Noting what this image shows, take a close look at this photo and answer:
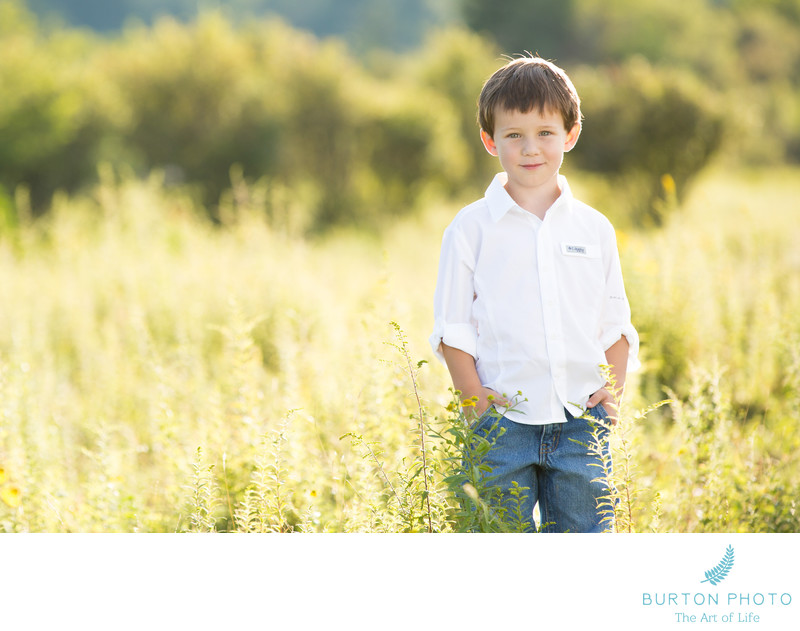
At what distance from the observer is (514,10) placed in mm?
45594

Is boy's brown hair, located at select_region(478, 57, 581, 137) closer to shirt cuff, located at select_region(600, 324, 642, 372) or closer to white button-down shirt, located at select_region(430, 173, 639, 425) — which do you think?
white button-down shirt, located at select_region(430, 173, 639, 425)

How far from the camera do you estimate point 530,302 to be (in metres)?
2.15

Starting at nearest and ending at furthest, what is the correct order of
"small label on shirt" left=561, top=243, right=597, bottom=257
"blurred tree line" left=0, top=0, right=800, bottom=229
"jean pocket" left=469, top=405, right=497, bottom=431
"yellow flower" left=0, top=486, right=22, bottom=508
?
"jean pocket" left=469, top=405, right=497, bottom=431 < "small label on shirt" left=561, top=243, right=597, bottom=257 < "yellow flower" left=0, top=486, right=22, bottom=508 < "blurred tree line" left=0, top=0, right=800, bottom=229

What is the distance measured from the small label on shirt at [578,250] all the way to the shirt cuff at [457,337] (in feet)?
1.12

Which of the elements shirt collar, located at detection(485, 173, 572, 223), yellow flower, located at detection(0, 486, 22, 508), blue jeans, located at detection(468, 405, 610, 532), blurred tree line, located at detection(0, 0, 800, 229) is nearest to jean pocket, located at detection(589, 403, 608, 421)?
blue jeans, located at detection(468, 405, 610, 532)

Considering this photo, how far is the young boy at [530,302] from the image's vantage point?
2.13 meters

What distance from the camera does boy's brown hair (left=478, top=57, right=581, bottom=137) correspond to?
2104 millimetres

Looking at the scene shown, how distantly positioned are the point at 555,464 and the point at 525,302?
46 centimetres

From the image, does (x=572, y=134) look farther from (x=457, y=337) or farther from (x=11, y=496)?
(x=11, y=496)

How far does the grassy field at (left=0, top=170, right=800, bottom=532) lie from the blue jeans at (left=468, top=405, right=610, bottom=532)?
11 centimetres
